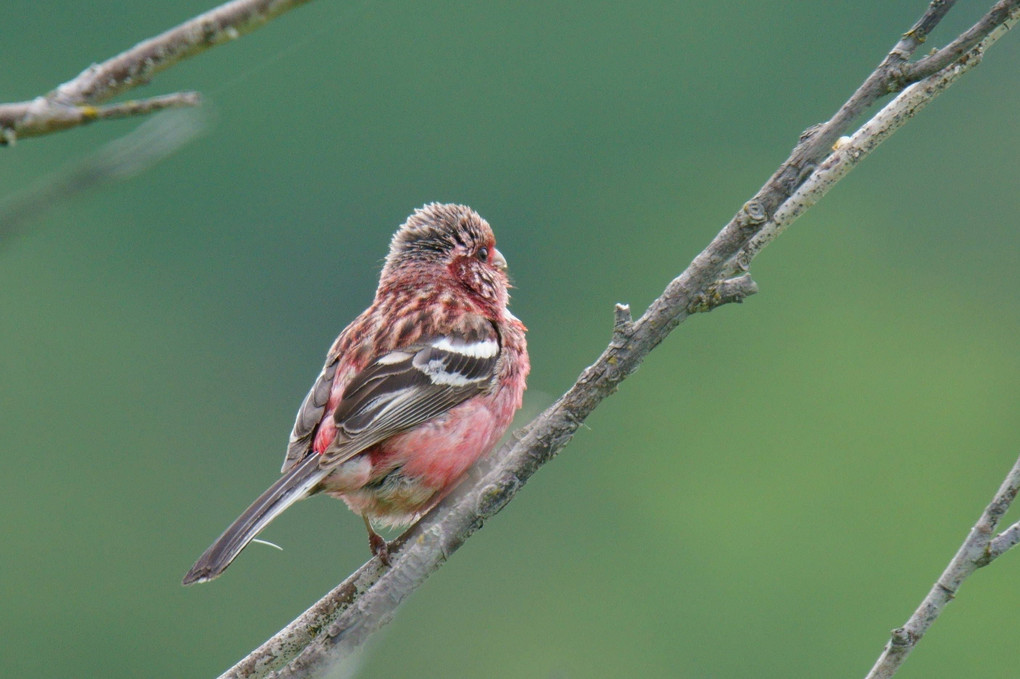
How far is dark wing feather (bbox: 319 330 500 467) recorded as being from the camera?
18.8ft

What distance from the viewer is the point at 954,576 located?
3.44 m

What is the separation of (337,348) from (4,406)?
27895 millimetres

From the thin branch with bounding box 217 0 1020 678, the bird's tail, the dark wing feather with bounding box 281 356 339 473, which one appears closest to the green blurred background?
the dark wing feather with bounding box 281 356 339 473

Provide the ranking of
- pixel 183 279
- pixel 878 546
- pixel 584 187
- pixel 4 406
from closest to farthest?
pixel 878 546 → pixel 4 406 → pixel 183 279 → pixel 584 187

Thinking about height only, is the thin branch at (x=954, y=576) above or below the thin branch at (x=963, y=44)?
below

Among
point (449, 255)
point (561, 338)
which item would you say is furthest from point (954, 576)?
point (561, 338)

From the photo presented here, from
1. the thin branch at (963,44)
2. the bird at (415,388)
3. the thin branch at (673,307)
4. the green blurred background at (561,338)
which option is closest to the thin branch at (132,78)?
the thin branch at (673,307)

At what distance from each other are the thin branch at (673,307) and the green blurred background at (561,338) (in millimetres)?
16138

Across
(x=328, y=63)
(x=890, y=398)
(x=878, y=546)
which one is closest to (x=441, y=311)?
(x=878, y=546)

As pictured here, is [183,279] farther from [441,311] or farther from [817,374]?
[441,311]

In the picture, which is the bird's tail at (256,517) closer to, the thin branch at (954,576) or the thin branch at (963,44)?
the thin branch at (954,576)

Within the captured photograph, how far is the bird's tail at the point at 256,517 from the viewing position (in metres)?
4.46

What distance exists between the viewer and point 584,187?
41531 millimetres

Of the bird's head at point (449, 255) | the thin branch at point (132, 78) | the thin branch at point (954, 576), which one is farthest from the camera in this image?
the bird's head at point (449, 255)
